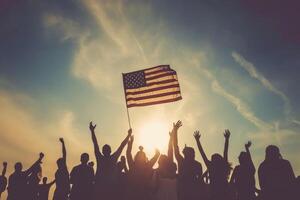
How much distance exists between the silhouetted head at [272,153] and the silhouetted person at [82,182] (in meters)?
4.36

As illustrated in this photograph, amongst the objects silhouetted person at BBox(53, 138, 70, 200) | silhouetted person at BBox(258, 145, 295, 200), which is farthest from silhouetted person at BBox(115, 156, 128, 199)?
silhouetted person at BBox(258, 145, 295, 200)

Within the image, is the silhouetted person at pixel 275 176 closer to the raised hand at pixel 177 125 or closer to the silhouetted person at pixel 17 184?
the raised hand at pixel 177 125

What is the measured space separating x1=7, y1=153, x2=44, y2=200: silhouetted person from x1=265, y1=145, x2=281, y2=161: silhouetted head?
24.1ft

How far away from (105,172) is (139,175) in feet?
2.77

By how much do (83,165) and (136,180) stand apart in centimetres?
148

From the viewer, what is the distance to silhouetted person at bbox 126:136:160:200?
318 inches

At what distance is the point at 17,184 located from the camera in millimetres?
10352

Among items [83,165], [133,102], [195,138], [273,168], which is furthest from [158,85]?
[273,168]

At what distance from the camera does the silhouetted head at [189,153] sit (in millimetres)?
8251

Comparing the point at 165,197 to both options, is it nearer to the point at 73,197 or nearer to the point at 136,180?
the point at 136,180

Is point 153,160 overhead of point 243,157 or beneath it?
overhead

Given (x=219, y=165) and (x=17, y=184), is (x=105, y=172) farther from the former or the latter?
(x=17, y=184)

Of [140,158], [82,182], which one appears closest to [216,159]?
[140,158]

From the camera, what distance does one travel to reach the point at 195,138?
891 cm
